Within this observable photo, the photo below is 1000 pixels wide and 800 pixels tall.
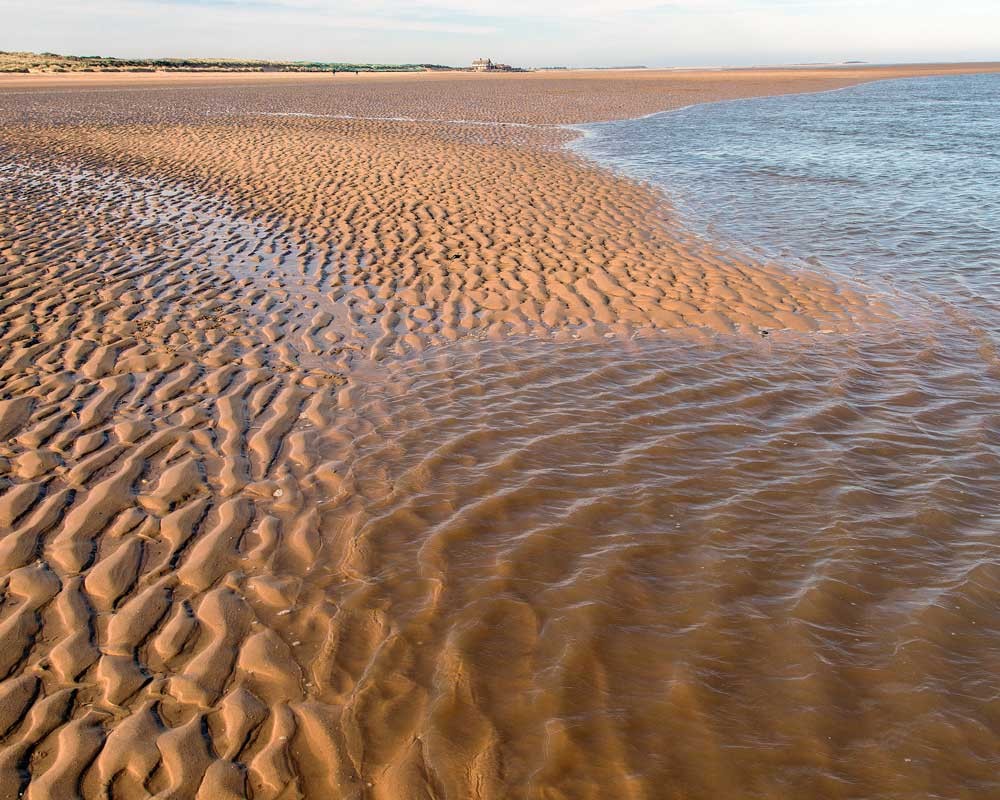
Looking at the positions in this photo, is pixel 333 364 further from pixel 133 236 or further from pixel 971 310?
pixel 971 310

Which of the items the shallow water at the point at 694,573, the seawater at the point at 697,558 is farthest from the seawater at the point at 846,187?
the shallow water at the point at 694,573

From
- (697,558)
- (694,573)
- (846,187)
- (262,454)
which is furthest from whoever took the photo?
(846,187)

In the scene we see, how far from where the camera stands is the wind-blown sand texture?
8.84ft

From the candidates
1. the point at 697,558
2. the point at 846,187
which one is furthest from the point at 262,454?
the point at 846,187

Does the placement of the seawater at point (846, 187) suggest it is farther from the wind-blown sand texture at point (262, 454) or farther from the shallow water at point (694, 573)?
the shallow water at point (694, 573)

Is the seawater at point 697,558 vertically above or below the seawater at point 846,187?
below

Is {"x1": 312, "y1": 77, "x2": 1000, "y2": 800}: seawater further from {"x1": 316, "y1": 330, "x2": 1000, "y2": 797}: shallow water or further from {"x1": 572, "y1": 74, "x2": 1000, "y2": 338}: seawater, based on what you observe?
{"x1": 572, "y1": 74, "x2": 1000, "y2": 338}: seawater

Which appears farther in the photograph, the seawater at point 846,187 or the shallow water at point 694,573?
the seawater at point 846,187

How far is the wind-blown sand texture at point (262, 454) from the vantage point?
270 centimetres

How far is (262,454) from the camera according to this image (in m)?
4.68

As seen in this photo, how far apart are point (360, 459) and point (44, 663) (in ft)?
6.86

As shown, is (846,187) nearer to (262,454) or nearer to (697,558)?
(697,558)

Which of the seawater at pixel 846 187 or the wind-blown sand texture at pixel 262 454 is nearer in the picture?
the wind-blown sand texture at pixel 262 454

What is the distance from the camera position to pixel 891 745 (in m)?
2.71
